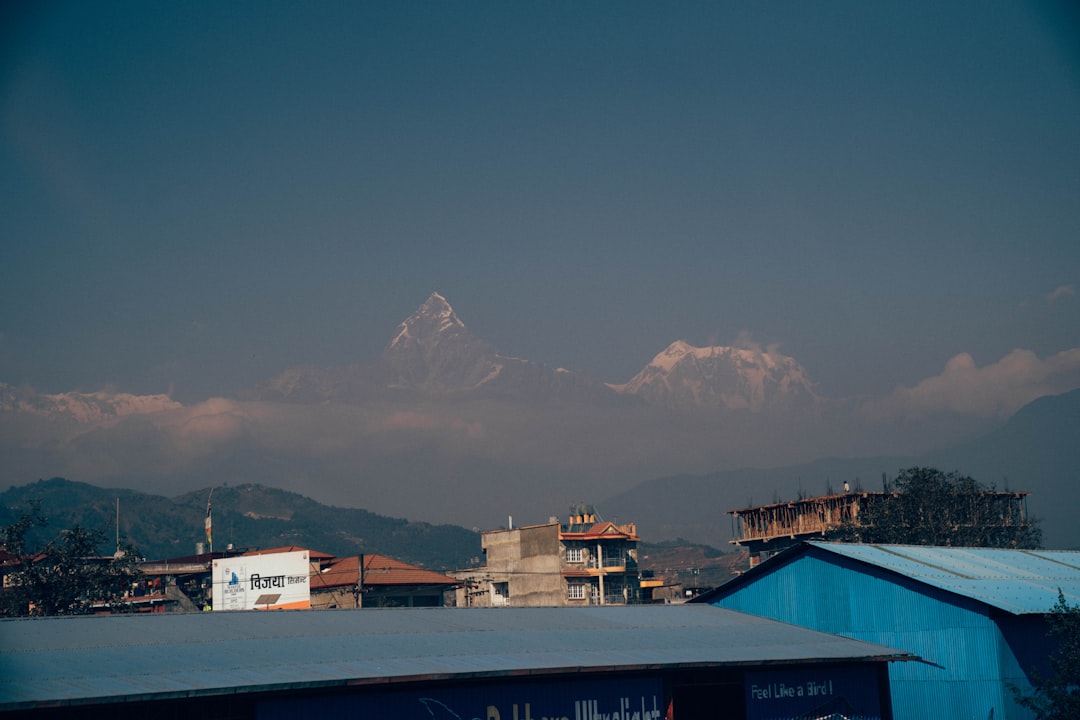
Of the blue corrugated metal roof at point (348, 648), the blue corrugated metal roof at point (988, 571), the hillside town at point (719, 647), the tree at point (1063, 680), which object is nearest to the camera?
the blue corrugated metal roof at point (348, 648)

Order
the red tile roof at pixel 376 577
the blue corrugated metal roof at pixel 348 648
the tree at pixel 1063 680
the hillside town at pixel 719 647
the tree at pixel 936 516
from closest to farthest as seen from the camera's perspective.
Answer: the blue corrugated metal roof at pixel 348 648
the hillside town at pixel 719 647
the tree at pixel 1063 680
the red tile roof at pixel 376 577
the tree at pixel 936 516

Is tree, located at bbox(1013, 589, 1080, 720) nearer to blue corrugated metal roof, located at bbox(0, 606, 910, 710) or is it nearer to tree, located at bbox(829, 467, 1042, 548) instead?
blue corrugated metal roof, located at bbox(0, 606, 910, 710)

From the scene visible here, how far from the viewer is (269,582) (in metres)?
87.5

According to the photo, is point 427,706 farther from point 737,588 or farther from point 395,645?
point 737,588

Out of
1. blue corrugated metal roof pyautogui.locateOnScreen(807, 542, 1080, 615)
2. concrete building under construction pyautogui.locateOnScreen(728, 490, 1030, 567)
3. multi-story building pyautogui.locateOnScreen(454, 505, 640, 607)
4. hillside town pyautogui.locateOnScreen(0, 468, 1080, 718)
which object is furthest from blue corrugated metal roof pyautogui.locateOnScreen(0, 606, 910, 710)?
multi-story building pyautogui.locateOnScreen(454, 505, 640, 607)

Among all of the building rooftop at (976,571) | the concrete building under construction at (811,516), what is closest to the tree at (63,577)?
the building rooftop at (976,571)

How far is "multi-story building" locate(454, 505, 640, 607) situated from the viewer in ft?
437

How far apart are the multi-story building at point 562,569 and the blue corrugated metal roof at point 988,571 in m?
73.8

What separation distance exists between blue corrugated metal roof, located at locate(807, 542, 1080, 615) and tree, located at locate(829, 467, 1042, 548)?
5002 cm

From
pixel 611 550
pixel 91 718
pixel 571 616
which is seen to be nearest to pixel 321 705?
pixel 91 718

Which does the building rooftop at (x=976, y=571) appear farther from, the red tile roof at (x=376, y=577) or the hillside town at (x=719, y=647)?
the red tile roof at (x=376, y=577)

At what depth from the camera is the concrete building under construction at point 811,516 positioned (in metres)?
122

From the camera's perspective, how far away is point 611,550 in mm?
136375


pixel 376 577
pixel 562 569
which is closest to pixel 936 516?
pixel 562 569
